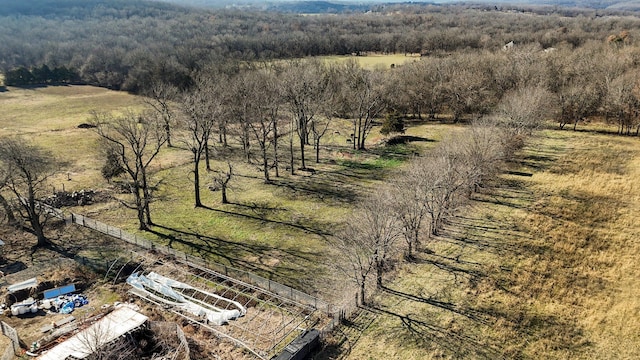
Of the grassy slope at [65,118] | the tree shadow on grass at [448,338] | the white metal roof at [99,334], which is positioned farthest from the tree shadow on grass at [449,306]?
the grassy slope at [65,118]

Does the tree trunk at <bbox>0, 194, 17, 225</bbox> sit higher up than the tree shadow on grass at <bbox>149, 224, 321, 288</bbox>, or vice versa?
the tree trunk at <bbox>0, 194, 17, 225</bbox>

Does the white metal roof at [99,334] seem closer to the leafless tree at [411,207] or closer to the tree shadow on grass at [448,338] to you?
the tree shadow on grass at [448,338]

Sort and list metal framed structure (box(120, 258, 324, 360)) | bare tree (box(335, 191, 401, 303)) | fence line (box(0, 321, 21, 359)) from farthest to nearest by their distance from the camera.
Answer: bare tree (box(335, 191, 401, 303))
metal framed structure (box(120, 258, 324, 360))
fence line (box(0, 321, 21, 359))

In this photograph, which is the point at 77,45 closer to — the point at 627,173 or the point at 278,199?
the point at 278,199

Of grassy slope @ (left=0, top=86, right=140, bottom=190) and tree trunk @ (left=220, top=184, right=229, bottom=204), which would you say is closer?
tree trunk @ (left=220, top=184, right=229, bottom=204)

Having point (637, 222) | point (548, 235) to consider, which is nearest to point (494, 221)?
point (548, 235)

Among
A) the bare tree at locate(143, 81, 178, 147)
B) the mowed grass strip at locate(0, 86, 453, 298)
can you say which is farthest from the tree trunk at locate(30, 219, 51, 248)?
the bare tree at locate(143, 81, 178, 147)

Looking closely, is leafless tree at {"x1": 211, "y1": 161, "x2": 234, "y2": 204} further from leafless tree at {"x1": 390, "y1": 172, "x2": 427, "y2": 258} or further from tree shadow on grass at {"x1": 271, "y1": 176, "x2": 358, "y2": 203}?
leafless tree at {"x1": 390, "y1": 172, "x2": 427, "y2": 258}
